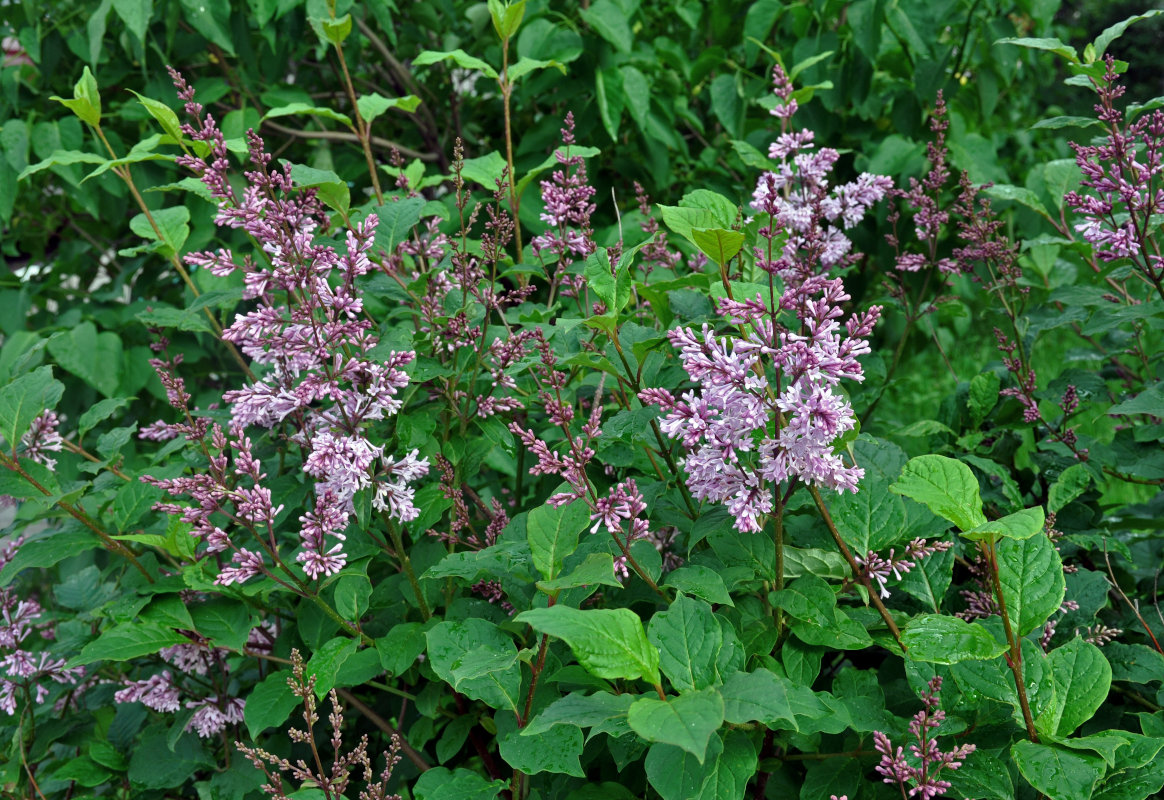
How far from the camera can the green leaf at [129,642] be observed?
4.57 feet

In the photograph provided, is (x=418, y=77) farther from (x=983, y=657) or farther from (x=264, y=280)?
(x=983, y=657)

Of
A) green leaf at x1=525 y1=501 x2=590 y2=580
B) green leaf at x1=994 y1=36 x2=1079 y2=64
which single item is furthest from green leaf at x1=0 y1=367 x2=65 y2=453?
green leaf at x1=994 y1=36 x2=1079 y2=64

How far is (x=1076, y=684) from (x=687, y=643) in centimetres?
55

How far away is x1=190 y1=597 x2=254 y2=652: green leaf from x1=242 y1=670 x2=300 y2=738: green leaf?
0.08 metres

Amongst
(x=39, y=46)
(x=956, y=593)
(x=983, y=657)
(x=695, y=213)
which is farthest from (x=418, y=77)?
(x=983, y=657)

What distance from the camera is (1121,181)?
1632mm

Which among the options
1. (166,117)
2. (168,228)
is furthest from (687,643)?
(168,228)

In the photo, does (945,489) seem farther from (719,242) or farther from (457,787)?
(457,787)

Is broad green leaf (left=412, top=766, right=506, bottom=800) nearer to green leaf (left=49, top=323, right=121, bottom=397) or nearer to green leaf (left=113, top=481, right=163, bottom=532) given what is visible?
green leaf (left=113, top=481, right=163, bottom=532)

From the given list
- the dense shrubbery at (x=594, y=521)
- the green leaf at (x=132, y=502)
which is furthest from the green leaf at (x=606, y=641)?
the green leaf at (x=132, y=502)

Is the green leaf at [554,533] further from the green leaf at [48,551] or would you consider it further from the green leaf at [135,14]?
the green leaf at [135,14]

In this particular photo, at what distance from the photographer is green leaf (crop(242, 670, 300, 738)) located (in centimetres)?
143

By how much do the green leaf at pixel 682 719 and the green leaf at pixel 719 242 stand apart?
0.55 meters

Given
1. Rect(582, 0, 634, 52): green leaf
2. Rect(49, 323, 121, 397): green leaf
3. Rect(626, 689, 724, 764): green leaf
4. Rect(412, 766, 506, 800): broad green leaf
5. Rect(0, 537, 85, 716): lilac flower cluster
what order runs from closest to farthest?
Rect(626, 689, 724, 764): green leaf
Rect(412, 766, 506, 800): broad green leaf
Rect(0, 537, 85, 716): lilac flower cluster
Rect(582, 0, 634, 52): green leaf
Rect(49, 323, 121, 397): green leaf
